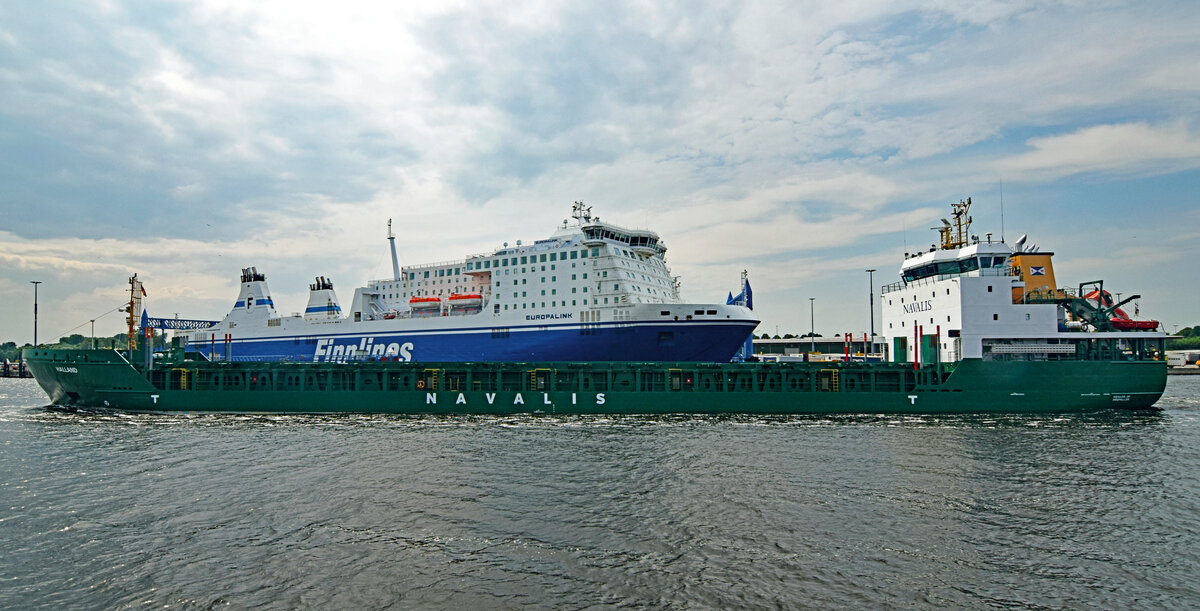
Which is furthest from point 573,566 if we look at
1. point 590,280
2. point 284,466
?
point 590,280

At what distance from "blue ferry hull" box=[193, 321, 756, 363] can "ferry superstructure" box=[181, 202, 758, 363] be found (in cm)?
6

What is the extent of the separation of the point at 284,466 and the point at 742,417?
1873cm

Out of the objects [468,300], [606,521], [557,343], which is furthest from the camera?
[468,300]

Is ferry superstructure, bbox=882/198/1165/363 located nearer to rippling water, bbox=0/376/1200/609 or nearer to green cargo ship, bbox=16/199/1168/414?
green cargo ship, bbox=16/199/1168/414

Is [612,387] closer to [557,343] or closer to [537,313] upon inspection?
[557,343]

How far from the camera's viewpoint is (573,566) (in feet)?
34.2

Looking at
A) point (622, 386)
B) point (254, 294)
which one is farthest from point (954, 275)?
point (254, 294)

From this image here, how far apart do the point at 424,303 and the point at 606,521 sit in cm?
3074

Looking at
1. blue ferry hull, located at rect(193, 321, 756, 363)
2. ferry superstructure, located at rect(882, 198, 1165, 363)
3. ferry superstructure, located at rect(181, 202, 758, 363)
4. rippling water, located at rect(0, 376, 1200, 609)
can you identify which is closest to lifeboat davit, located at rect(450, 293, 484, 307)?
ferry superstructure, located at rect(181, 202, 758, 363)

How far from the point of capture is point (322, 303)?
45906 millimetres

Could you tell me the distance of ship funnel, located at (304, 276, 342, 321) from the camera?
45.6 m

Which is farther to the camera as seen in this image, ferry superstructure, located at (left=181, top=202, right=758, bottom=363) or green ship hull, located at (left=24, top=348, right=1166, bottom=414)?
ferry superstructure, located at (left=181, top=202, right=758, bottom=363)

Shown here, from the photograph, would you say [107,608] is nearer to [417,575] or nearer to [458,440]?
[417,575]

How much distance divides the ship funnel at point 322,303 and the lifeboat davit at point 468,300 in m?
12.0
